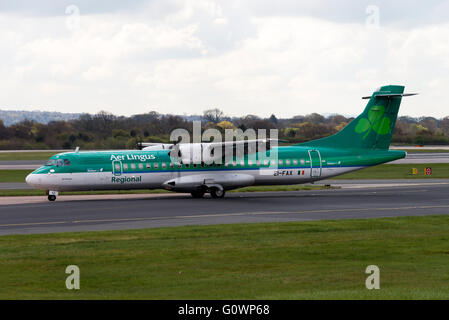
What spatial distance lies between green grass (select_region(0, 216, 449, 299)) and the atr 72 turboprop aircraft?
12.5 metres

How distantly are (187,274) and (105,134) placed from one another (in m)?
91.4

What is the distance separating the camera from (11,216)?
1198 inches

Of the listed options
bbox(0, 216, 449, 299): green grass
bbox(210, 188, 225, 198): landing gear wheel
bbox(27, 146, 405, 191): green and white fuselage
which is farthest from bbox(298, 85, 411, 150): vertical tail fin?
bbox(0, 216, 449, 299): green grass

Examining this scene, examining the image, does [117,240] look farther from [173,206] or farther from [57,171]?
[57,171]

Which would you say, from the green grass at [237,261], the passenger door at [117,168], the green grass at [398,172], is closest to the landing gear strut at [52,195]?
the passenger door at [117,168]

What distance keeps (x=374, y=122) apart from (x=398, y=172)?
2372cm

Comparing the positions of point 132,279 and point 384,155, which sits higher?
point 384,155

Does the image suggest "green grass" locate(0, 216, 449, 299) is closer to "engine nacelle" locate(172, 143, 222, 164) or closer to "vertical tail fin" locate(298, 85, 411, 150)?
"engine nacelle" locate(172, 143, 222, 164)

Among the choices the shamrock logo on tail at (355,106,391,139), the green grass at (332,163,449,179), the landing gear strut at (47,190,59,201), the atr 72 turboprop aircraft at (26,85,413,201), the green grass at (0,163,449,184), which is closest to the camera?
the atr 72 turboprop aircraft at (26,85,413,201)

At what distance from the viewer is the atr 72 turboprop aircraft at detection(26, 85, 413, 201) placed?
122ft

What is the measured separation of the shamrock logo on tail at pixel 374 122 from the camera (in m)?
41.8

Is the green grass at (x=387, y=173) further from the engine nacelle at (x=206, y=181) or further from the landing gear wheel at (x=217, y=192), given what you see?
the landing gear wheel at (x=217, y=192)

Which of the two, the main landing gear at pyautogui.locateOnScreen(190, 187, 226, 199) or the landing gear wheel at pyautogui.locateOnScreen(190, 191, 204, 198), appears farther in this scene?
the landing gear wheel at pyautogui.locateOnScreen(190, 191, 204, 198)
